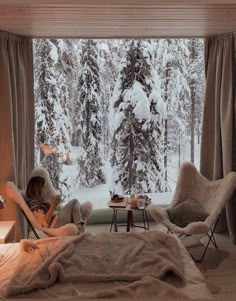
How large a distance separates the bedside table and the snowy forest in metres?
1.38

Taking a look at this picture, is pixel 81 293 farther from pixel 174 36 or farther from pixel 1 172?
pixel 174 36

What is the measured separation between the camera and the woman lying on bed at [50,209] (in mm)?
4058

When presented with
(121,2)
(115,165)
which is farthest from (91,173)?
(121,2)

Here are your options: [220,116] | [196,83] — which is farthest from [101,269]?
[196,83]

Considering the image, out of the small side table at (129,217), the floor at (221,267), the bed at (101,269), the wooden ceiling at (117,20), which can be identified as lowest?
the floor at (221,267)

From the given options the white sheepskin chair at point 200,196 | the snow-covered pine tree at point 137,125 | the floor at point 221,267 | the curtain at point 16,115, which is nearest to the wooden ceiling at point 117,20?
the curtain at point 16,115

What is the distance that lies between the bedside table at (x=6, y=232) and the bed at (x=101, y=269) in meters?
0.37

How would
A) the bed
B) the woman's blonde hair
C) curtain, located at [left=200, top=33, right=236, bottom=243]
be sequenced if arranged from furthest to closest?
curtain, located at [left=200, top=33, right=236, bottom=243] → the woman's blonde hair → the bed

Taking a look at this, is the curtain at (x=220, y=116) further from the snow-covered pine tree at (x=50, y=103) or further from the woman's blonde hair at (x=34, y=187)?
the woman's blonde hair at (x=34, y=187)

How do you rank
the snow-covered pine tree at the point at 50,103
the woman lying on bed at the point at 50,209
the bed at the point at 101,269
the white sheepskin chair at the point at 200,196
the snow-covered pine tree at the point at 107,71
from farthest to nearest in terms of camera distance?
the snow-covered pine tree at the point at 107,71, the snow-covered pine tree at the point at 50,103, the woman lying on bed at the point at 50,209, the white sheepskin chair at the point at 200,196, the bed at the point at 101,269

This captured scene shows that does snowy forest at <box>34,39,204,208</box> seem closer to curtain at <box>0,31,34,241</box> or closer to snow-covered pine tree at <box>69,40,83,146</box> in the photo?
snow-covered pine tree at <box>69,40,83,146</box>

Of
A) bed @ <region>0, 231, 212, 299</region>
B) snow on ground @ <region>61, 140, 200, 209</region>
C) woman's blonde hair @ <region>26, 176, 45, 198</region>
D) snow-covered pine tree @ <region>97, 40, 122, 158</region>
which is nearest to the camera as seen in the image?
bed @ <region>0, 231, 212, 299</region>

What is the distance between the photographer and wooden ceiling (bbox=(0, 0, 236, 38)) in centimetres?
308

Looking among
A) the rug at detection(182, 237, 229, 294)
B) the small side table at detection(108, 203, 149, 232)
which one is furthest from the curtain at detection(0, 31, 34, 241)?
the rug at detection(182, 237, 229, 294)
